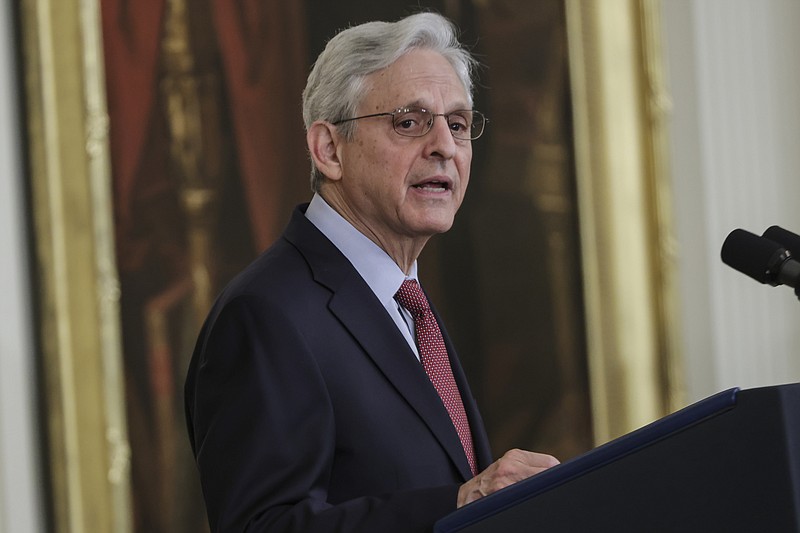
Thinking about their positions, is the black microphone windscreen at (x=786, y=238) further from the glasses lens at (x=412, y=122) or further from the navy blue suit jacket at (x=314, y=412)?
the glasses lens at (x=412, y=122)

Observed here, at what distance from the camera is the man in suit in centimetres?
159

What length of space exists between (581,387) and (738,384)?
0.45m

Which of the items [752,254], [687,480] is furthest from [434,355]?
[687,480]

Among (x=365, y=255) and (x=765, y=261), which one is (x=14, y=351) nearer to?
(x=365, y=255)

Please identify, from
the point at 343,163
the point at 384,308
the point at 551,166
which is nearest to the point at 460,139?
the point at 343,163

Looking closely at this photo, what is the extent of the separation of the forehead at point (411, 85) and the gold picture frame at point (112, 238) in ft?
4.49

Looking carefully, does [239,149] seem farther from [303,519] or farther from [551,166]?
[303,519]

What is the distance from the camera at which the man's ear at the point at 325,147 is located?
2.11 meters

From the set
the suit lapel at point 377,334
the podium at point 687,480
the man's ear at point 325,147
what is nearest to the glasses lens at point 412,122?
the man's ear at point 325,147

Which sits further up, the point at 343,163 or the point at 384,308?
the point at 343,163

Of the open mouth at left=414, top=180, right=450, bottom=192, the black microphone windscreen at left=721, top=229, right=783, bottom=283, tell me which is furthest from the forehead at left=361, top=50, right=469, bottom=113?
the black microphone windscreen at left=721, top=229, right=783, bottom=283

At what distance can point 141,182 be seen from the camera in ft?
11.0

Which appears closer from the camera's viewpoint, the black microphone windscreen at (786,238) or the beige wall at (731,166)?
the black microphone windscreen at (786,238)

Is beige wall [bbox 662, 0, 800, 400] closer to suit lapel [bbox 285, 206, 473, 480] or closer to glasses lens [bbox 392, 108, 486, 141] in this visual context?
glasses lens [bbox 392, 108, 486, 141]
